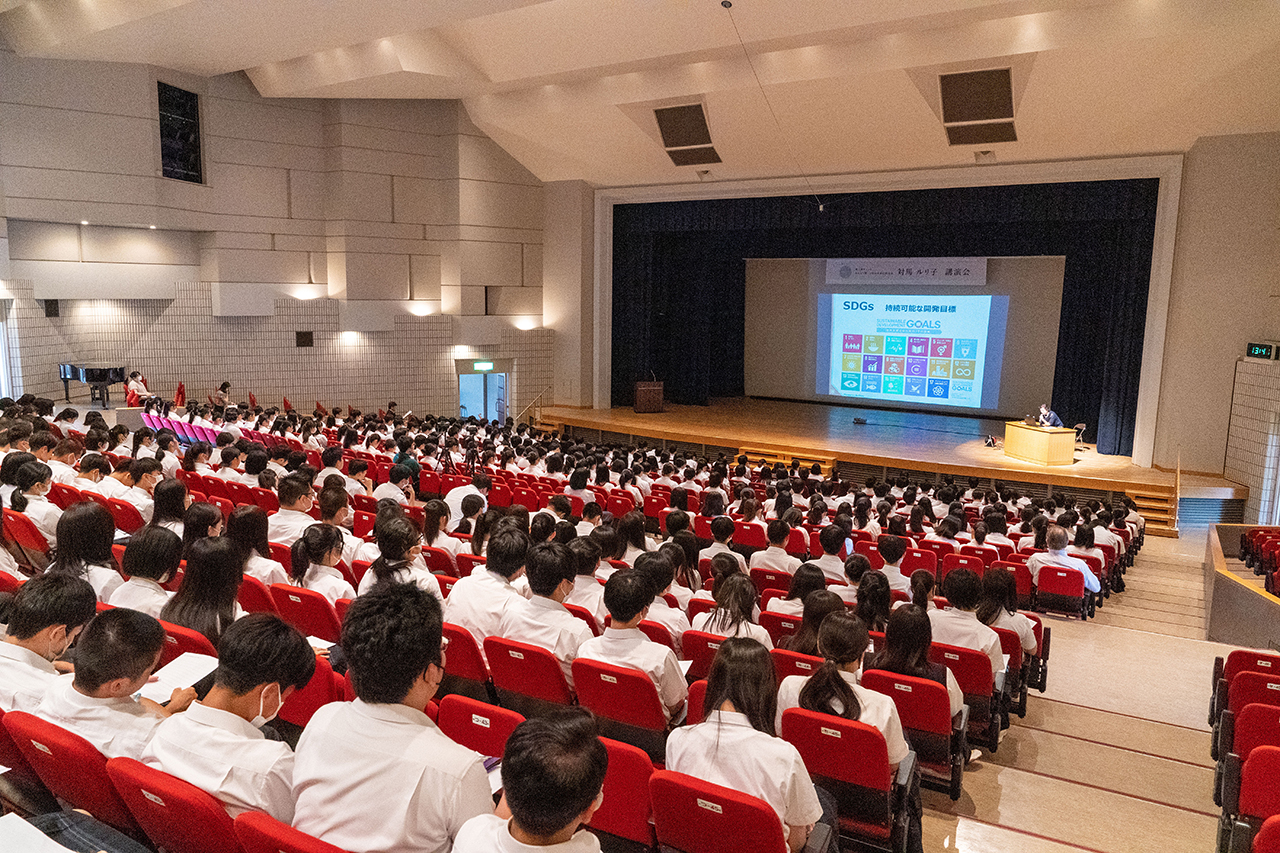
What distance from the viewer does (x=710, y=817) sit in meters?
2.52

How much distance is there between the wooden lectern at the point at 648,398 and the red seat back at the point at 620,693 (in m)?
16.9

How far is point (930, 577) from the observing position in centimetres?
485

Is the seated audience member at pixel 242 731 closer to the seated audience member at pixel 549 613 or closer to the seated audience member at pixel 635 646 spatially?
the seated audience member at pixel 635 646

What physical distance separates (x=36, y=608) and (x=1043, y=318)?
67.4 feet

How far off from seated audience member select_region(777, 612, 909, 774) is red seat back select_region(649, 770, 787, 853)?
2.56 feet

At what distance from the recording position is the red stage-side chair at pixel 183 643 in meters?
3.50

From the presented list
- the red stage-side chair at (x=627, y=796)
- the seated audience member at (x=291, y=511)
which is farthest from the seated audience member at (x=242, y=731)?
the seated audience member at (x=291, y=511)

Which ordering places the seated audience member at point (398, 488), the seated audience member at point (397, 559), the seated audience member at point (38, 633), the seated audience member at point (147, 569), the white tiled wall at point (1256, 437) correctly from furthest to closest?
the white tiled wall at point (1256, 437) < the seated audience member at point (398, 488) < the seated audience member at point (397, 559) < the seated audience member at point (147, 569) < the seated audience member at point (38, 633)

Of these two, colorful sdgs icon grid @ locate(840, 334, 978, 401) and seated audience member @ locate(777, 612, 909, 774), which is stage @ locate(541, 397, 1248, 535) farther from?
seated audience member @ locate(777, 612, 909, 774)

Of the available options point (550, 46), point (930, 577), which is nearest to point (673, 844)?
point (930, 577)

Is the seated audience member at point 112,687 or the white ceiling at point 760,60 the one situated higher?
the white ceiling at point 760,60

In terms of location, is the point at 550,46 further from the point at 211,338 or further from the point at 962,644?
the point at 962,644

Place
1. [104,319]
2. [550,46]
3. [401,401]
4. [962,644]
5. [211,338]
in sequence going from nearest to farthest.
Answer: [962,644] → [550,46] → [104,319] → [211,338] → [401,401]

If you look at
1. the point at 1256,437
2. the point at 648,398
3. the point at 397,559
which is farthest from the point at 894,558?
the point at 648,398
